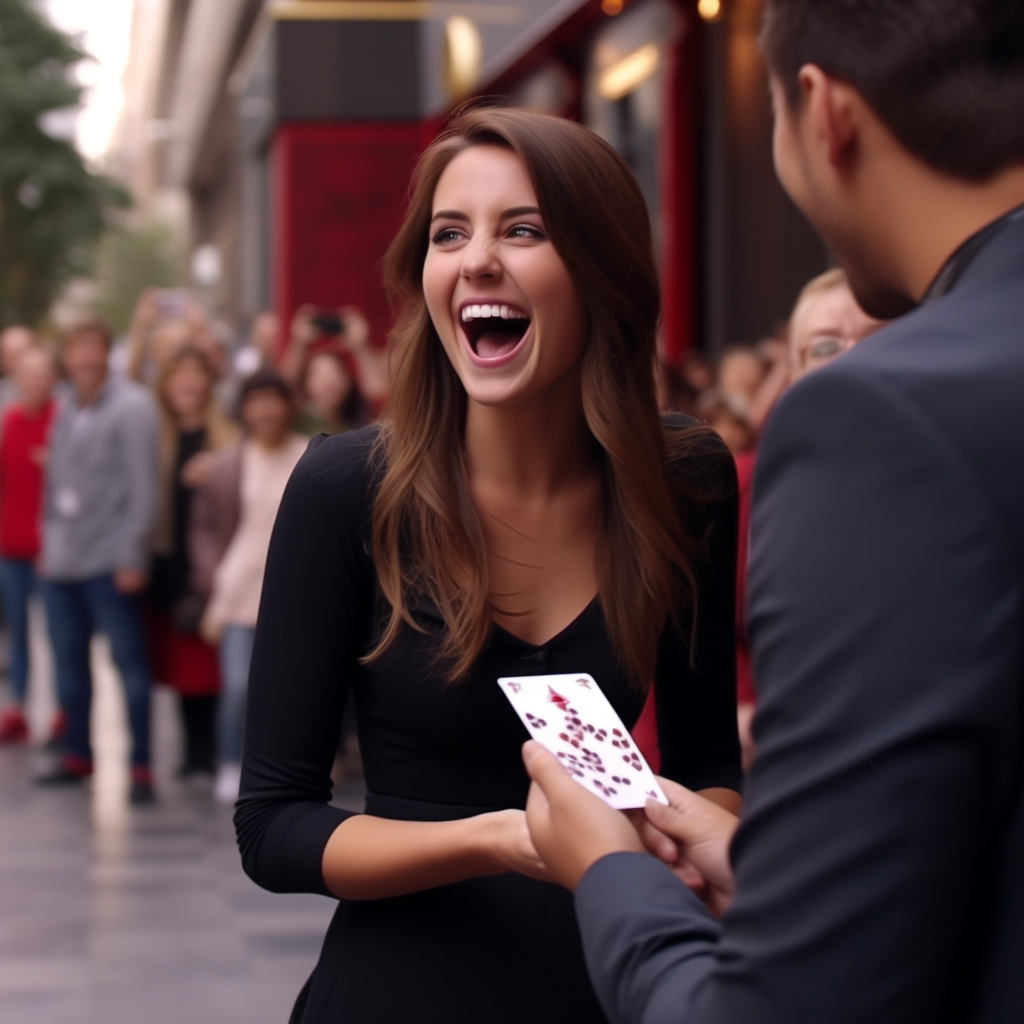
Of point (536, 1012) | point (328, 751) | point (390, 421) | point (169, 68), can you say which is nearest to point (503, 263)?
point (390, 421)

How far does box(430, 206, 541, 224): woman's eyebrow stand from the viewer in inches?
81.4

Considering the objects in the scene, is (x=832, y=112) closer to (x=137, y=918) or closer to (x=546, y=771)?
(x=546, y=771)

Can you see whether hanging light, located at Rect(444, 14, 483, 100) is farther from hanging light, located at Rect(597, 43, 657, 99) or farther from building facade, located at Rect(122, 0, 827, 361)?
hanging light, located at Rect(597, 43, 657, 99)

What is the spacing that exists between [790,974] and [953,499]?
33cm

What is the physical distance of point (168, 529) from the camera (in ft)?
26.4

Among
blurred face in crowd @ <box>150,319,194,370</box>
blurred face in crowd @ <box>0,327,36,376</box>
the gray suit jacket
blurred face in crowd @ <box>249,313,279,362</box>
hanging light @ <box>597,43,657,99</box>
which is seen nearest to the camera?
the gray suit jacket

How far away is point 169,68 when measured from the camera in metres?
60.5

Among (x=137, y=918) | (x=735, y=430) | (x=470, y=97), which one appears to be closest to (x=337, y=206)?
(x=735, y=430)

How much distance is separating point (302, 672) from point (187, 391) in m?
6.37

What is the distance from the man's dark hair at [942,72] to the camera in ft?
3.84

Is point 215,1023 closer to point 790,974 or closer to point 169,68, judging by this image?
point 790,974

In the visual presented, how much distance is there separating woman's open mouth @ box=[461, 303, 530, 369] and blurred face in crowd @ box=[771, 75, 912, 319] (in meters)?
0.79

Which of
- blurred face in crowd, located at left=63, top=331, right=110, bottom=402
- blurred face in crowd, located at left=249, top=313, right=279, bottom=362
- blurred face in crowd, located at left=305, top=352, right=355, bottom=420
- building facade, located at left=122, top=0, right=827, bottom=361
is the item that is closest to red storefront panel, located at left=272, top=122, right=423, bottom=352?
building facade, located at left=122, top=0, right=827, bottom=361

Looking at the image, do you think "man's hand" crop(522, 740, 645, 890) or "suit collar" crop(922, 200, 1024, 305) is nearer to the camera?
"suit collar" crop(922, 200, 1024, 305)
